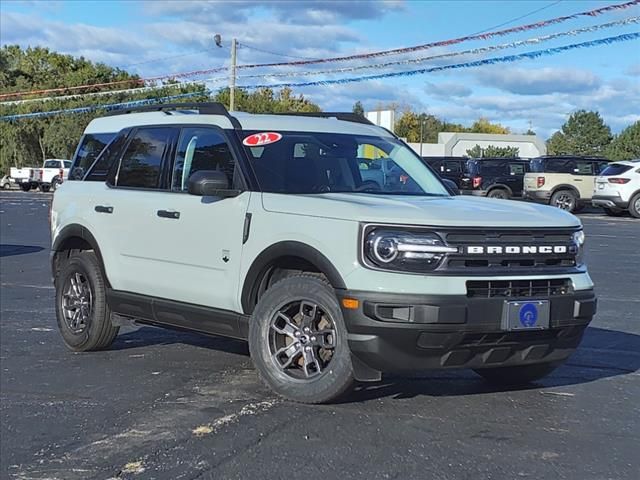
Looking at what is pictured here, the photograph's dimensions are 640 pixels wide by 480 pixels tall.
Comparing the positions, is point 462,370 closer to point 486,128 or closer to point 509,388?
point 509,388

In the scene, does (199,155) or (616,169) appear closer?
(199,155)

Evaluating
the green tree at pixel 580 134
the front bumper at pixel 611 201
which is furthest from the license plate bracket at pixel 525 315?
the green tree at pixel 580 134

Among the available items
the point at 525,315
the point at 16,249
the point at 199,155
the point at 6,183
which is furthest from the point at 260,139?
the point at 6,183

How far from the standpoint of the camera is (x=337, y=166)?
6125 millimetres

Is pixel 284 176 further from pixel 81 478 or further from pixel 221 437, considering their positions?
pixel 81 478

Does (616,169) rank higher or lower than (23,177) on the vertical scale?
higher

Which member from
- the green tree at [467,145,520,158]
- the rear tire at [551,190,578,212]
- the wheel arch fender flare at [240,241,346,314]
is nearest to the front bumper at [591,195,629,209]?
the rear tire at [551,190,578,212]

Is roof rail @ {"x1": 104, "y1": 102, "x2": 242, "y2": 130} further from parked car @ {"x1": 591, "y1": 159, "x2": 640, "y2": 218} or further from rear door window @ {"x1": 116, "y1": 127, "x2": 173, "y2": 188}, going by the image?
parked car @ {"x1": 591, "y1": 159, "x2": 640, "y2": 218}

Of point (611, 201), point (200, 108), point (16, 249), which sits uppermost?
point (200, 108)

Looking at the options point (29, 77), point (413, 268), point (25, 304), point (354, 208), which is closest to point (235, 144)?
point (354, 208)

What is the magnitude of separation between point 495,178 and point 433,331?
2703 centimetres

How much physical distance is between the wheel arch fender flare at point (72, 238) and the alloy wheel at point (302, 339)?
2013mm

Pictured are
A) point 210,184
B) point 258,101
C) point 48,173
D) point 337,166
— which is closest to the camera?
point 210,184

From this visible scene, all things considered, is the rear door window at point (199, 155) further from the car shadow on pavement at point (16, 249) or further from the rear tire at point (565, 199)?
the rear tire at point (565, 199)
